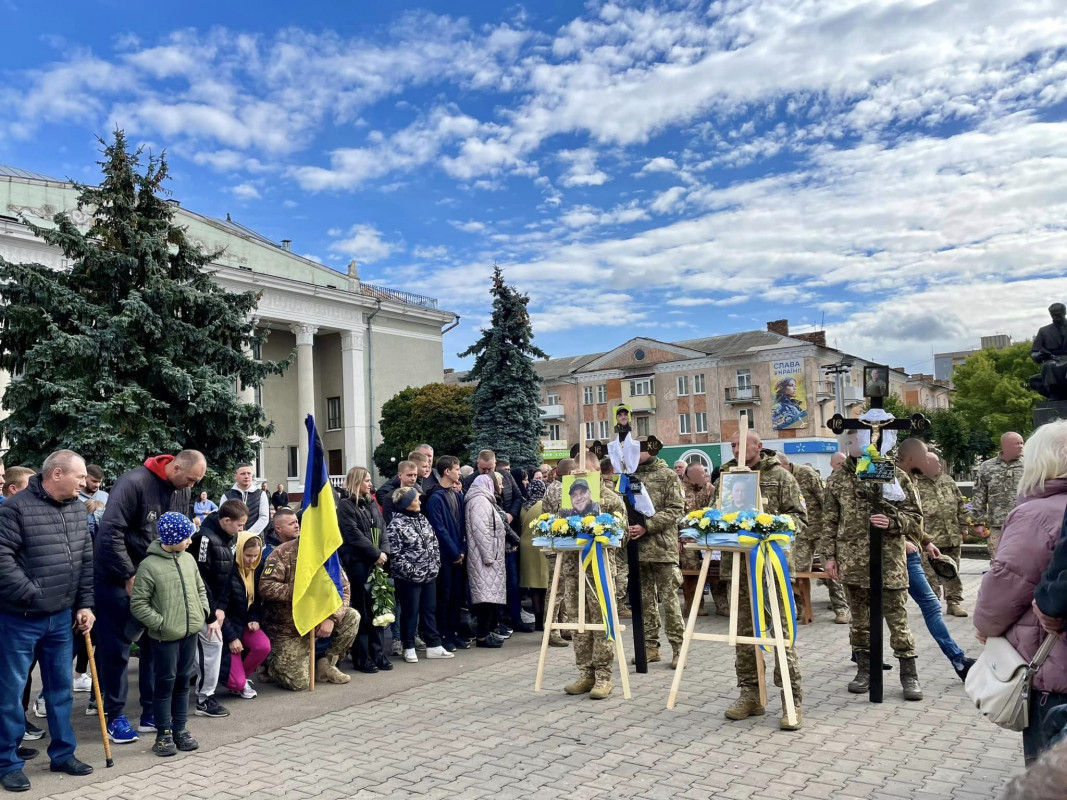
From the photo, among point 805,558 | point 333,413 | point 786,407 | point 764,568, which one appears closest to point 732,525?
point 764,568

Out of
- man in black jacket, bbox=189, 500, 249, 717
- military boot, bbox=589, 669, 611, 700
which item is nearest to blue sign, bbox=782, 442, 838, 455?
military boot, bbox=589, 669, 611, 700

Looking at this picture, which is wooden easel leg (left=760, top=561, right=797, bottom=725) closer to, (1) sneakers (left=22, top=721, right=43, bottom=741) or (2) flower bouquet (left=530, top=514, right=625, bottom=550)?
(2) flower bouquet (left=530, top=514, right=625, bottom=550)

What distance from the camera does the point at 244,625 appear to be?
773cm

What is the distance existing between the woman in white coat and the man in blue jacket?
5.5 inches

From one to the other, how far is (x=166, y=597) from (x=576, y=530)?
10.8ft

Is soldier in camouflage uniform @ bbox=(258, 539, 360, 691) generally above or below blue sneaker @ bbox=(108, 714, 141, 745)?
above

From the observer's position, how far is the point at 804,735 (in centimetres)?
596

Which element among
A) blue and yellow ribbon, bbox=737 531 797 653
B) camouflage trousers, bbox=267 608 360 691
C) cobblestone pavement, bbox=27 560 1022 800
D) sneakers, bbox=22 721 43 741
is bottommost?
cobblestone pavement, bbox=27 560 1022 800

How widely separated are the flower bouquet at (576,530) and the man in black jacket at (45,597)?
3.60 metres

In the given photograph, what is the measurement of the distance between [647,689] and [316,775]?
314cm

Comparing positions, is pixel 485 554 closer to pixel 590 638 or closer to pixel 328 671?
pixel 328 671

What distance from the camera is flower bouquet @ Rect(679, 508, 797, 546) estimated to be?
21.2 feet

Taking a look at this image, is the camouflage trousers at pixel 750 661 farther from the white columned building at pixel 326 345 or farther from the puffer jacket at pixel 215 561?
the white columned building at pixel 326 345

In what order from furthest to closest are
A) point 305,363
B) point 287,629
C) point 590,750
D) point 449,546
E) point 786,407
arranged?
1. point 786,407
2. point 305,363
3. point 449,546
4. point 287,629
5. point 590,750
